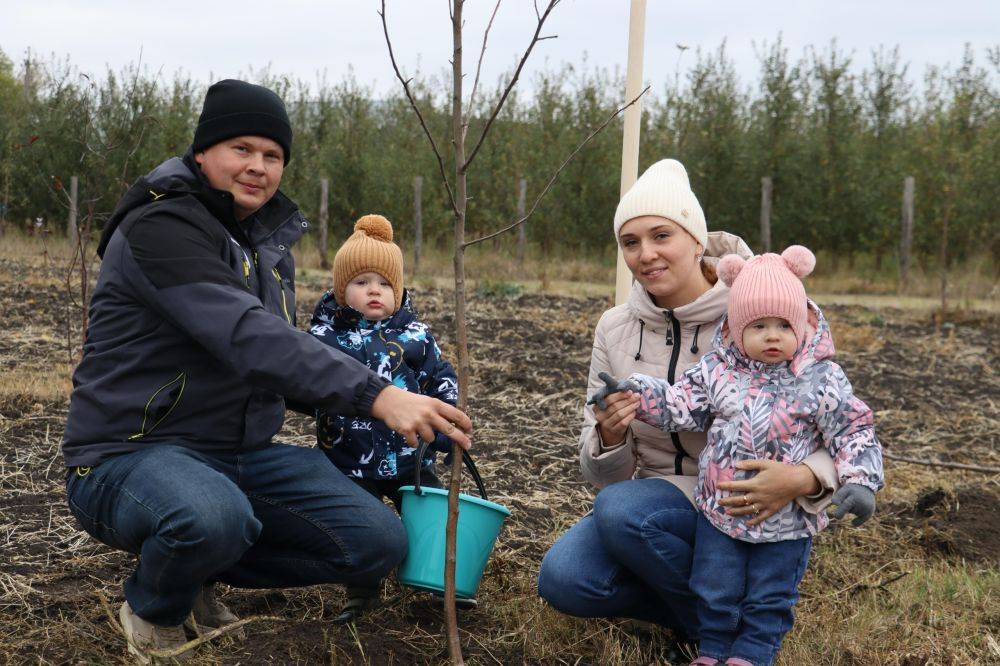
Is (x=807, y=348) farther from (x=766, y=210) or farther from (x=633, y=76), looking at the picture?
(x=766, y=210)

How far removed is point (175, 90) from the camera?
67.3 feet

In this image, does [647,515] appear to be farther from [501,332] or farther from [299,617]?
[501,332]

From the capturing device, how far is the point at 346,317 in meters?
2.97

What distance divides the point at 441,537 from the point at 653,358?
773 mm

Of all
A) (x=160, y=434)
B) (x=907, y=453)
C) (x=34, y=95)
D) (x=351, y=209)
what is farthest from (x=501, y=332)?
(x=34, y=95)

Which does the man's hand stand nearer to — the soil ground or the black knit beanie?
the soil ground

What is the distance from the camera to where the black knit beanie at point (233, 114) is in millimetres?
2461

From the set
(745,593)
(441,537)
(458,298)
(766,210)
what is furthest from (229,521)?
(766,210)

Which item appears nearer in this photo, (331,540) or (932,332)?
(331,540)

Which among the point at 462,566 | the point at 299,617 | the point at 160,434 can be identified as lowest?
the point at 299,617

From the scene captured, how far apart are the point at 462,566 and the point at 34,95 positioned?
21.4 m

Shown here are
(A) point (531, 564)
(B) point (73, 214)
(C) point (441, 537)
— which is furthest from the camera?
(B) point (73, 214)

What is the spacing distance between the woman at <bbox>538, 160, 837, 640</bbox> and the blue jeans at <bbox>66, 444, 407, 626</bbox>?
534mm

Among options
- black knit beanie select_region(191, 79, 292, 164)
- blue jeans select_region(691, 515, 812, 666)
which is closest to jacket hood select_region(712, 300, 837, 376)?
blue jeans select_region(691, 515, 812, 666)
